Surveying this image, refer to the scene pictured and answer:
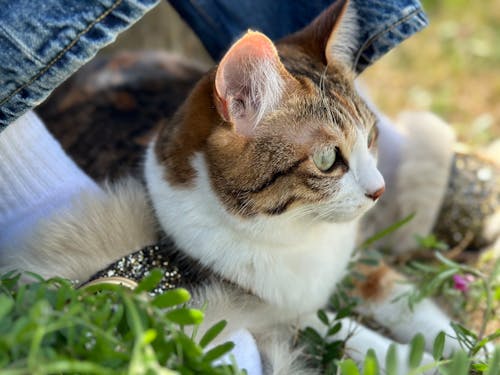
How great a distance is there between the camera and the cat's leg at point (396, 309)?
5.13 ft

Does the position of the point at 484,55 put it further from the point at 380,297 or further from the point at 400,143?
the point at 380,297

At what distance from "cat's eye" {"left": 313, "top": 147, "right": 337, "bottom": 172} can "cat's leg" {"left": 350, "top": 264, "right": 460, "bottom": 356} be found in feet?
1.44

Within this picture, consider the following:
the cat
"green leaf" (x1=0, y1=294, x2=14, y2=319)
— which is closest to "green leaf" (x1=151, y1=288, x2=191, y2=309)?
"green leaf" (x1=0, y1=294, x2=14, y2=319)

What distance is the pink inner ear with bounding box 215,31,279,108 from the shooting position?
1.13 meters

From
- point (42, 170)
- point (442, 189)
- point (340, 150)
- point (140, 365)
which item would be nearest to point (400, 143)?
point (442, 189)

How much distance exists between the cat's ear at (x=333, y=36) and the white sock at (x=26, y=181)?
1.96 ft

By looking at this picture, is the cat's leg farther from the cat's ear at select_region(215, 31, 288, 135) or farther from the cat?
the cat's ear at select_region(215, 31, 288, 135)

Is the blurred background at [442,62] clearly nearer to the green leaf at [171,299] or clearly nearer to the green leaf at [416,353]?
the green leaf at [416,353]

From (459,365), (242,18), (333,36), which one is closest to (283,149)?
(333,36)

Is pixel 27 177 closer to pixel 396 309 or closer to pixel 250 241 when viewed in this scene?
pixel 250 241

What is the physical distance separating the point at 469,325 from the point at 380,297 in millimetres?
262

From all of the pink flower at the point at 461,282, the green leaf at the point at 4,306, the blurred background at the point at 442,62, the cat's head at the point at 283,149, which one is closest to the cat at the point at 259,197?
the cat's head at the point at 283,149

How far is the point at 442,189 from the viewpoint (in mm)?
2000

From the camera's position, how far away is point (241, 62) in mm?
1172
